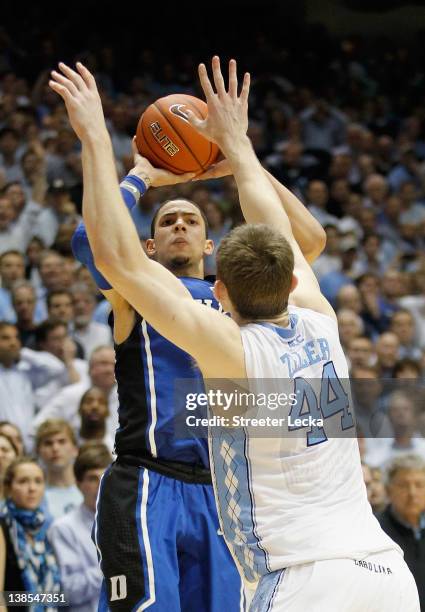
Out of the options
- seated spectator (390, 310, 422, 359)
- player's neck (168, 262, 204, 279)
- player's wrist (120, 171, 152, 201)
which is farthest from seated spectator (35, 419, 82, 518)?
seated spectator (390, 310, 422, 359)

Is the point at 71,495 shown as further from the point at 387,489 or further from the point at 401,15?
the point at 401,15

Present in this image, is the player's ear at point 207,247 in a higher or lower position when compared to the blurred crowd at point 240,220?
lower

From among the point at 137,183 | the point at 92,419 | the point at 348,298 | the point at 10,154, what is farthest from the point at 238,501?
the point at 10,154

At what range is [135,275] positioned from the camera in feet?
9.45

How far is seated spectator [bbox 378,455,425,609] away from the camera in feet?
19.0

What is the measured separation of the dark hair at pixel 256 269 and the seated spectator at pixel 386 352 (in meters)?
5.84

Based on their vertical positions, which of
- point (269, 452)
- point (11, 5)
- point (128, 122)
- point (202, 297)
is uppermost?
point (11, 5)

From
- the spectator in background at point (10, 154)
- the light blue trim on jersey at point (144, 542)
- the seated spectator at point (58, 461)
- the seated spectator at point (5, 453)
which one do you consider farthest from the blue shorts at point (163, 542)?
the spectator in background at point (10, 154)

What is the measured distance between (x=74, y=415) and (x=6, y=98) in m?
5.96

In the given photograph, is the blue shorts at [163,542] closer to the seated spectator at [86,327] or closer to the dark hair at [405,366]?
the seated spectator at [86,327]

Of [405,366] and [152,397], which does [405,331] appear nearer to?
[405,366]

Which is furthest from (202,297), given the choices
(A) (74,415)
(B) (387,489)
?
(A) (74,415)

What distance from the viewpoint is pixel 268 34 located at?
52.4ft

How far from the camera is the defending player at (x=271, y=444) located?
2.72m
